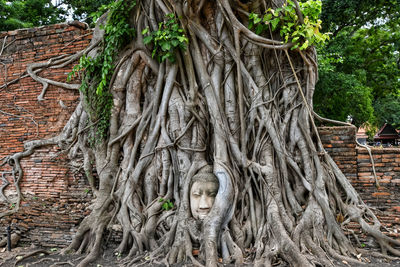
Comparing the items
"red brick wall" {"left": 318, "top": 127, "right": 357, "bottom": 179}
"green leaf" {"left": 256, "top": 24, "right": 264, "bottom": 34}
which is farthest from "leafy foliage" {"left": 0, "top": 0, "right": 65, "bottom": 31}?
"red brick wall" {"left": 318, "top": 127, "right": 357, "bottom": 179}

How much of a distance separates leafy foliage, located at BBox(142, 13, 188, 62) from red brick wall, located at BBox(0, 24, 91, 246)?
63.9 inches

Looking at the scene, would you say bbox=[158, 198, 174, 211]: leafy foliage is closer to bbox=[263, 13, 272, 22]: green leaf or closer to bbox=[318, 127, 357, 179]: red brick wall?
bbox=[318, 127, 357, 179]: red brick wall

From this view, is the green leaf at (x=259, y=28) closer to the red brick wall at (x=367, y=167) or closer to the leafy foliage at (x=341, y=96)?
the red brick wall at (x=367, y=167)

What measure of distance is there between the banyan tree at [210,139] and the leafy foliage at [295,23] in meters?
0.02

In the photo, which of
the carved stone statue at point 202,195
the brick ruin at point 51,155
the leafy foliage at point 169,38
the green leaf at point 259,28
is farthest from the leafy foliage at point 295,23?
the carved stone statue at point 202,195

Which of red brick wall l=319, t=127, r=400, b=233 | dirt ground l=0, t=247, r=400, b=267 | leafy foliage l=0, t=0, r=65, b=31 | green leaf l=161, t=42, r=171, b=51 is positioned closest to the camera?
dirt ground l=0, t=247, r=400, b=267

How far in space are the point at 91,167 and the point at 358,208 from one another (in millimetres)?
3569

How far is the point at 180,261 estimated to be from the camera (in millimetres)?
3139

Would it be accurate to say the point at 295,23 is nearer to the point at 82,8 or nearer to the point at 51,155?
the point at 51,155

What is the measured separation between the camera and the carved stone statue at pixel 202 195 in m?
3.38

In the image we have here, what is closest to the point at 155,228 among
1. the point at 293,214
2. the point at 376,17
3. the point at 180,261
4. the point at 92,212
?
the point at 180,261

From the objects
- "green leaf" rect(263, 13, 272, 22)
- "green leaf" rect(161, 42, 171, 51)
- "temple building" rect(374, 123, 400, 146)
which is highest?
"temple building" rect(374, 123, 400, 146)

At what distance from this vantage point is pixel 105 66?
13.4 ft

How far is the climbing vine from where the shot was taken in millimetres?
4074
